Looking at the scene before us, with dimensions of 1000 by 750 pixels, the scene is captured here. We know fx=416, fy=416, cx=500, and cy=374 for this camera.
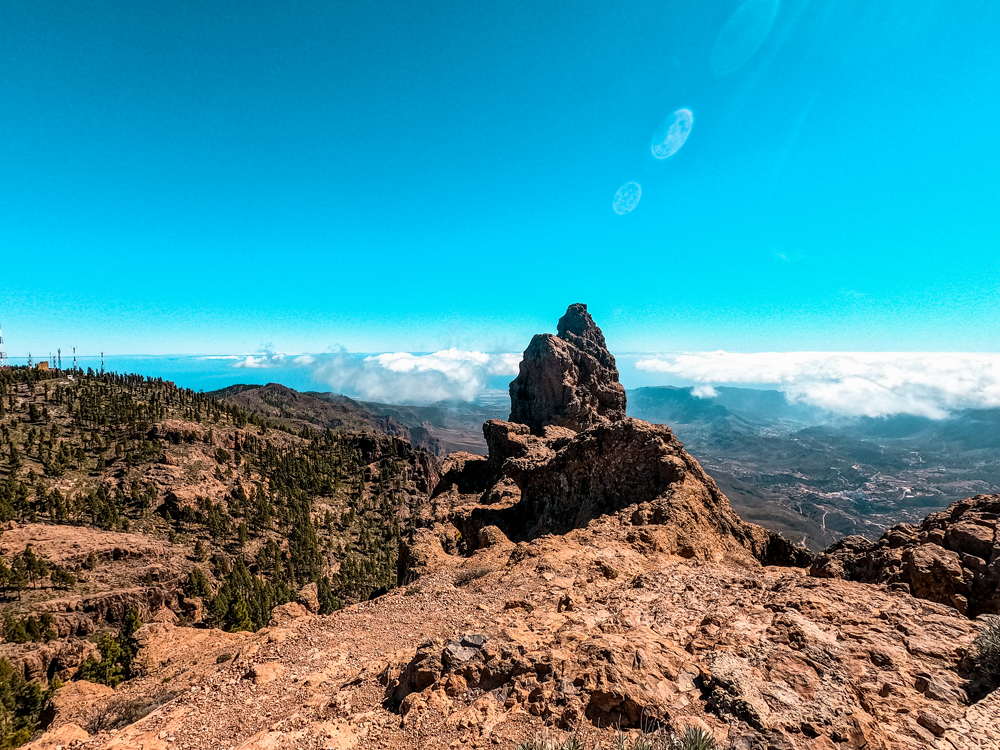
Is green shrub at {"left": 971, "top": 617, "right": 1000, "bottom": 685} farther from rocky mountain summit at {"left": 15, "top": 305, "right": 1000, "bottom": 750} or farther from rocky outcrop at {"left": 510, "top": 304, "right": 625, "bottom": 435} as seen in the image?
rocky outcrop at {"left": 510, "top": 304, "right": 625, "bottom": 435}

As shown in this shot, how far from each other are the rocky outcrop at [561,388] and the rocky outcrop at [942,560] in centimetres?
4786

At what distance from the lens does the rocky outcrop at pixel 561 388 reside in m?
66.8

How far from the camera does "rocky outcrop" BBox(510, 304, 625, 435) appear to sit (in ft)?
219

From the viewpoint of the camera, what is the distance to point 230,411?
11194cm

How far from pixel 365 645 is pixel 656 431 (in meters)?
20.6

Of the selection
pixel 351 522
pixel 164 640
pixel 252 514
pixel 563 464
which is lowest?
pixel 351 522

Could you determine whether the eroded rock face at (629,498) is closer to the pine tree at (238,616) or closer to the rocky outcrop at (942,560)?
the rocky outcrop at (942,560)

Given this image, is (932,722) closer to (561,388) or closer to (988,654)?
(988,654)

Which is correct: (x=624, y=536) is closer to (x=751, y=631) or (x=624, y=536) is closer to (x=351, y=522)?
(x=751, y=631)

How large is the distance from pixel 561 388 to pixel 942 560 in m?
58.4

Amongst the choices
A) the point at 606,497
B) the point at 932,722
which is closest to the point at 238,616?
the point at 606,497

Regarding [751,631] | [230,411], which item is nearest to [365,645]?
[751,631]

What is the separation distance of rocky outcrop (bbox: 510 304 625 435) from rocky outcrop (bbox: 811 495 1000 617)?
47862 mm

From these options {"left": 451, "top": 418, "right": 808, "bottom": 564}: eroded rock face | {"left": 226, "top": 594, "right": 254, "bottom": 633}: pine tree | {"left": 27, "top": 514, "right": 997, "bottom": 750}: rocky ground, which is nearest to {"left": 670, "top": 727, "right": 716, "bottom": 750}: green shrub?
{"left": 27, "top": 514, "right": 997, "bottom": 750}: rocky ground
